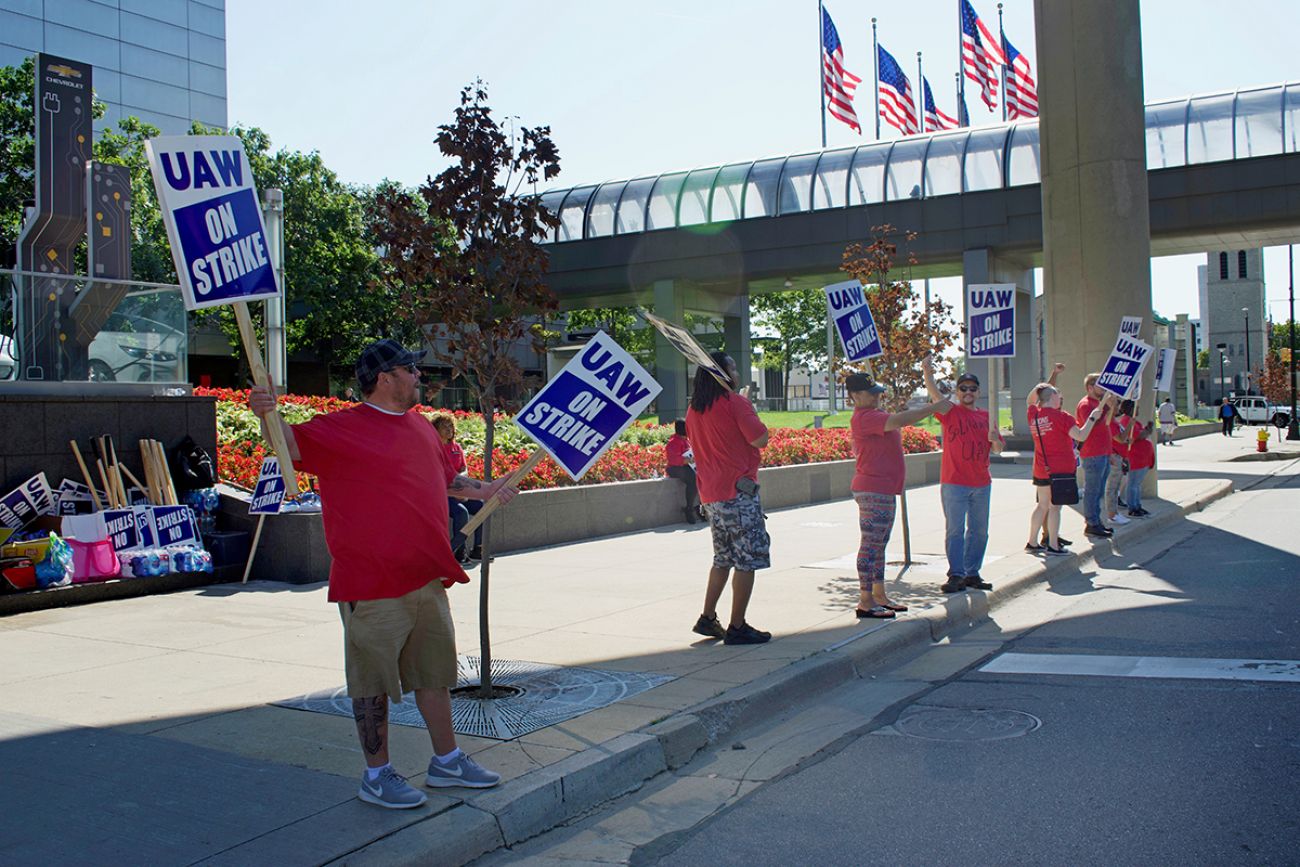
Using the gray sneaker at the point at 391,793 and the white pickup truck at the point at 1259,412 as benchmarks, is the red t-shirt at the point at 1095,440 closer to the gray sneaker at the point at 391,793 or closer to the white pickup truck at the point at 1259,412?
the gray sneaker at the point at 391,793

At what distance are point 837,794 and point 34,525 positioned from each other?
26.8 feet

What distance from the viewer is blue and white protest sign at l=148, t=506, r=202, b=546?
10.4 metres

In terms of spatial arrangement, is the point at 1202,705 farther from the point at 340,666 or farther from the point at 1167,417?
the point at 1167,417

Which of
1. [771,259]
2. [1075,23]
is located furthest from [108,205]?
[771,259]

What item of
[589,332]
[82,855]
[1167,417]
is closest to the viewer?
[82,855]

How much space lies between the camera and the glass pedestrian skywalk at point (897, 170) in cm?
2906

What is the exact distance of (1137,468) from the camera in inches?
616

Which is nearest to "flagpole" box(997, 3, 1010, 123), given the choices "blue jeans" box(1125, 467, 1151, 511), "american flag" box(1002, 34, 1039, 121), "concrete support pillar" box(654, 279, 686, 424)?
"american flag" box(1002, 34, 1039, 121)

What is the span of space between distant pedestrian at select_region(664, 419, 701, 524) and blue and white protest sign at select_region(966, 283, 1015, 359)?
16.5 ft

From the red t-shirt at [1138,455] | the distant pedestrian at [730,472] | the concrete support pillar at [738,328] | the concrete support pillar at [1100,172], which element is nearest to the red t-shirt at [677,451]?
the red t-shirt at [1138,455]

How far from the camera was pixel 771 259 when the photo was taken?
34000 mm

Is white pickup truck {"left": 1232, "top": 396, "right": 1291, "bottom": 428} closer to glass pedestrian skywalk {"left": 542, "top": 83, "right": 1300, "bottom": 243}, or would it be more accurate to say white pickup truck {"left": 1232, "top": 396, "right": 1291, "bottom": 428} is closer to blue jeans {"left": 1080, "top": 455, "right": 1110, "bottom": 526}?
glass pedestrian skywalk {"left": 542, "top": 83, "right": 1300, "bottom": 243}

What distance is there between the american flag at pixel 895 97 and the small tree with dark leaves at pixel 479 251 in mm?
35739

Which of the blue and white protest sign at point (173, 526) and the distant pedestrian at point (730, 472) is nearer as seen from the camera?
the distant pedestrian at point (730, 472)
